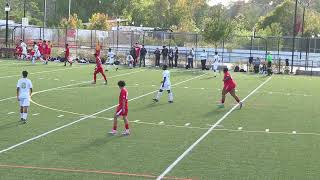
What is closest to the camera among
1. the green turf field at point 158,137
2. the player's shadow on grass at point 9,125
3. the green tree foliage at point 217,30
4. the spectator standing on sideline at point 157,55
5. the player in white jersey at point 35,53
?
the green turf field at point 158,137

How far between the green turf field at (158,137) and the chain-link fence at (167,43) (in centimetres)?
2609

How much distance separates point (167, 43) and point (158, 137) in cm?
4419

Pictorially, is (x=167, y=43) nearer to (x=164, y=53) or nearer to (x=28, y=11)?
(x=164, y=53)

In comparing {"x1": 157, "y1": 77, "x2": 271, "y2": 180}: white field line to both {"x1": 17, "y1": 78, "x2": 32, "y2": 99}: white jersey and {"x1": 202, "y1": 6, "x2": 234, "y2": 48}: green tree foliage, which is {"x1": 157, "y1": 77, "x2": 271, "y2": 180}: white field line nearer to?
{"x1": 17, "y1": 78, "x2": 32, "y2": 99}: white jersey

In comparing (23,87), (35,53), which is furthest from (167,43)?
(23,87)

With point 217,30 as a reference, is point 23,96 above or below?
below

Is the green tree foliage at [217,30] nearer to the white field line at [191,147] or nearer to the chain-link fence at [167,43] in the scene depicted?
the chain-link fence at [167,43]

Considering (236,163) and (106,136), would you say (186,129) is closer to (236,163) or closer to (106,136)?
(106,136)

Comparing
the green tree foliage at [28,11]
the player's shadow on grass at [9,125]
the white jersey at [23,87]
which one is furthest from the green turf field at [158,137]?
the green tree foliage at [28,11]

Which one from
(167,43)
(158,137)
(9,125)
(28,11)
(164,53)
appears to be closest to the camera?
(158,137)

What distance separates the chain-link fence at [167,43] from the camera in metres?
54.1

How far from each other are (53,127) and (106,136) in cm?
186

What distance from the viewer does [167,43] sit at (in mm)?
59656

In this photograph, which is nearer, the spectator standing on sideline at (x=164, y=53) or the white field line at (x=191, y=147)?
the white field line at (x=191, y=147)
